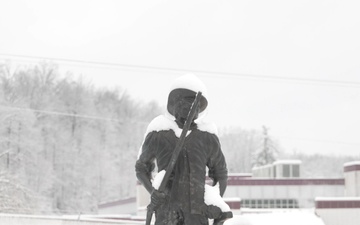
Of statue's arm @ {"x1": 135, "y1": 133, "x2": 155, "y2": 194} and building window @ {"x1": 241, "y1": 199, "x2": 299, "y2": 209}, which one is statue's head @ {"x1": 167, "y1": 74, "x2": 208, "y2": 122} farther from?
building window @ {"x1": 241, "y1": 199, "x2": 299, "y2": 209}

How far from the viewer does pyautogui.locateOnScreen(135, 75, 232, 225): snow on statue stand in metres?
5.99

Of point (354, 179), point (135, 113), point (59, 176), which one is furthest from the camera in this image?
point (135, 113)

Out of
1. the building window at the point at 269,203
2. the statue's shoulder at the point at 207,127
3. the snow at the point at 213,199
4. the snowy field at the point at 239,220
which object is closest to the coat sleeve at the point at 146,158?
the statue's shoulder at the point at 207,127

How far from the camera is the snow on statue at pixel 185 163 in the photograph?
5988mm

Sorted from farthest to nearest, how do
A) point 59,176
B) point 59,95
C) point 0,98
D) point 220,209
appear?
point 59,95, point 59,176, point 0,98, point 220,209

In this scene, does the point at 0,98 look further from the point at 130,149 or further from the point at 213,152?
the point at 213,152

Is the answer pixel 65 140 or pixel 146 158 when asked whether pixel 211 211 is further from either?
pixel 65 140

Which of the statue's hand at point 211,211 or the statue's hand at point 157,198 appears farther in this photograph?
the statue's hand at point 211,211

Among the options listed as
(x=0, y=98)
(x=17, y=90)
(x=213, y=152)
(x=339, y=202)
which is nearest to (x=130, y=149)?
(x=17, y=90)

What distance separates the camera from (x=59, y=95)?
79.2 m

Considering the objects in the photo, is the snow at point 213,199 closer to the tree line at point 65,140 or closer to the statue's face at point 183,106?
the statue's face at point 183,106

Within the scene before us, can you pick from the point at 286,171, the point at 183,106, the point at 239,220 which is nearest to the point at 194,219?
the point at 183,106

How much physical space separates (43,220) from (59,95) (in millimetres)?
58950

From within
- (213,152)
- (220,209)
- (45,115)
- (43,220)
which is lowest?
(43,220)
